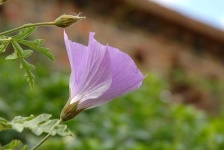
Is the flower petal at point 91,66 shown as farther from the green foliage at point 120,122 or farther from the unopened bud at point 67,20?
the green foliage at point 120,122

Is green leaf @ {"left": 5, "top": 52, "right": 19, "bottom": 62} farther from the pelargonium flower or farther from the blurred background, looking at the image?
the blurred background

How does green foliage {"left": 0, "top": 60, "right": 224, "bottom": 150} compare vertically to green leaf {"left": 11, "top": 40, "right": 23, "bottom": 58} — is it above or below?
below

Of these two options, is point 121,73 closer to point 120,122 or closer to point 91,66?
point 91,66

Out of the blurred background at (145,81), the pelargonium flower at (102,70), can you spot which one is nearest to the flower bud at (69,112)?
the pelargonium flower at (102,70)

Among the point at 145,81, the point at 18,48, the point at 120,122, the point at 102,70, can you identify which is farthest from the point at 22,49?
the point at 145,81

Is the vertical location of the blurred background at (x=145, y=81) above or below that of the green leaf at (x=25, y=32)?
below

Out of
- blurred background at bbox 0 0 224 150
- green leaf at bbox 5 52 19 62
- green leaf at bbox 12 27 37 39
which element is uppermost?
green leaf at bbox 12 27 37 39

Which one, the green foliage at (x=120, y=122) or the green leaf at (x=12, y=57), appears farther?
the green foliage at (x=120, y=122)

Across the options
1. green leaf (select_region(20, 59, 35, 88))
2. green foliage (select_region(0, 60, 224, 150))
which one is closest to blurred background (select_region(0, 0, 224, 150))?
green foliage (select_region(0, 60, 224, 150))
